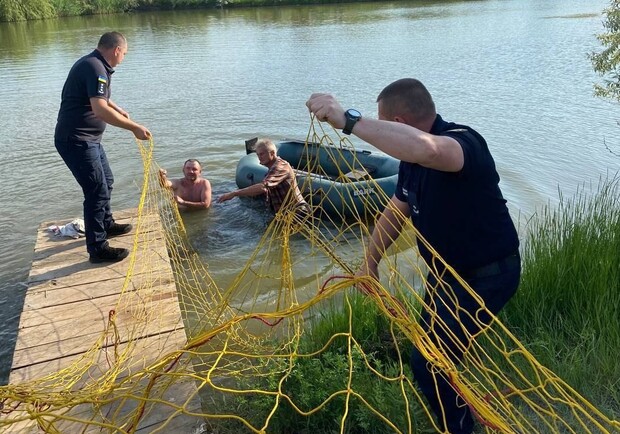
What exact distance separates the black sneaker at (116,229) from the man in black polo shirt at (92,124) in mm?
592

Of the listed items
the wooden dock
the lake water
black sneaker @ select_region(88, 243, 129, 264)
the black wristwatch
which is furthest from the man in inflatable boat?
the black wristwatch

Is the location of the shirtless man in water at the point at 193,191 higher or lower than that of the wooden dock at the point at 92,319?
lower

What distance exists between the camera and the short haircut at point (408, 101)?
259 centimetres

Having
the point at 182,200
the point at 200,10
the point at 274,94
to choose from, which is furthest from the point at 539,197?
the point at 200,10

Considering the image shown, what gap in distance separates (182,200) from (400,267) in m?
3.15

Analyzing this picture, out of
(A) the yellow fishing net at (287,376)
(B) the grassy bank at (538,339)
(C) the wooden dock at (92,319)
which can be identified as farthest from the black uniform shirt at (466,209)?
(C) the wooden dock at (92,319)

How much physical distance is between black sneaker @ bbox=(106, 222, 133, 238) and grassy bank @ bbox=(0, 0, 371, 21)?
3238 cm

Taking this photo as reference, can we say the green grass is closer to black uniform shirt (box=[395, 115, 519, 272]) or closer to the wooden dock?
black uniform shirt (box=[395, 115, 519, 272])

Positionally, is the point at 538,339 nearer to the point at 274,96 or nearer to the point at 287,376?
the point at 287,376

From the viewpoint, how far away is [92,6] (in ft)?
120

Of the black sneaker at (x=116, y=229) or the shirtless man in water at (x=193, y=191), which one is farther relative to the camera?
the shirtless man in water at (x=193, y=191)

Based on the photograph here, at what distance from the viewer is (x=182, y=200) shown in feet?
24.1

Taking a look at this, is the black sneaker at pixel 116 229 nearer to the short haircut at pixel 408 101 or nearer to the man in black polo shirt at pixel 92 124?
the man in black polo shirt at pixel 92 124

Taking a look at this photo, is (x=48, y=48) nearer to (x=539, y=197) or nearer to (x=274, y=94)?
(x=274, y=94)
